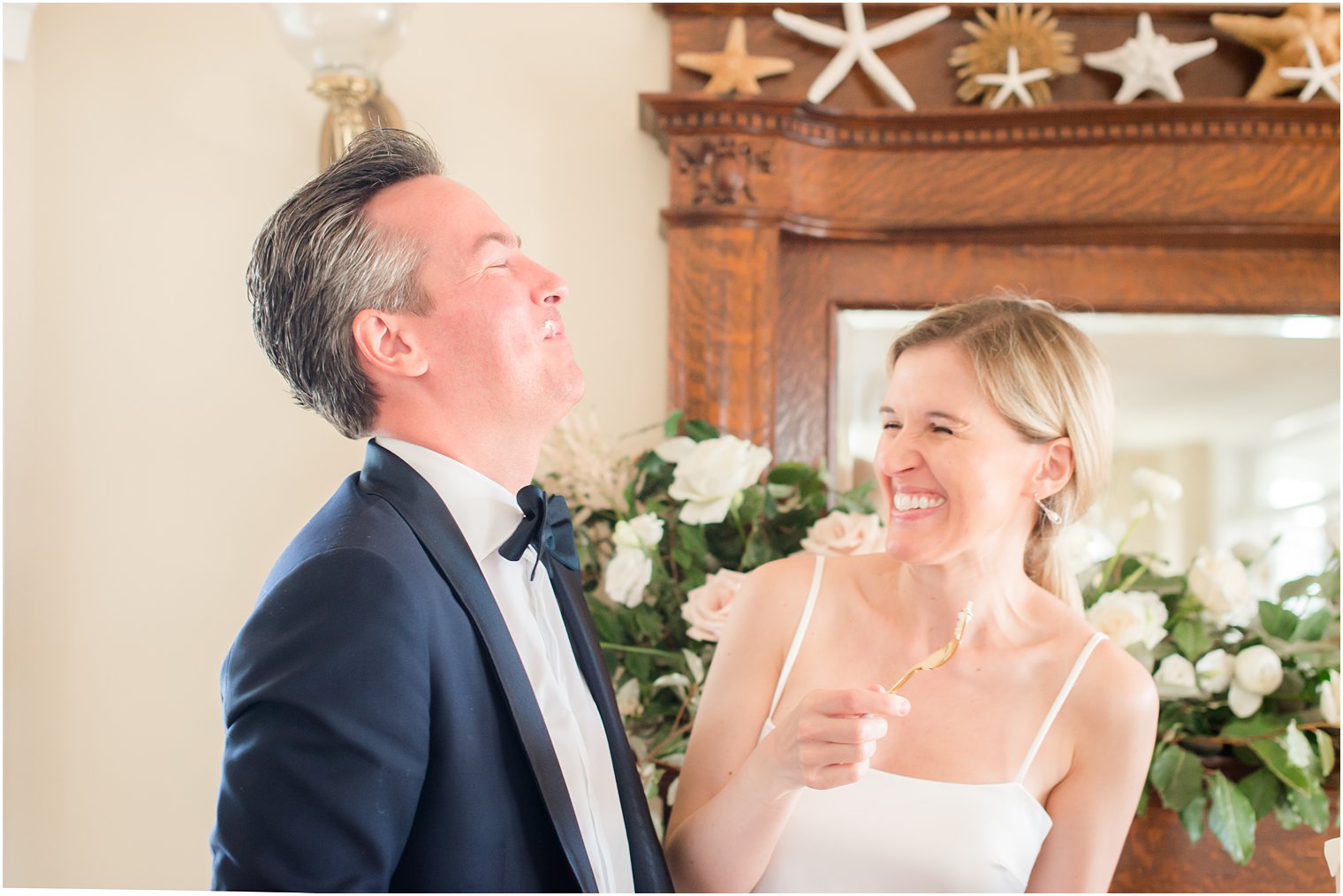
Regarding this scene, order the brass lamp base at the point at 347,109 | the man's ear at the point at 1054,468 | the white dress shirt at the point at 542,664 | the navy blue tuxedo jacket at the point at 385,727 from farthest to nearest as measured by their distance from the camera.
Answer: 1. the brass lamp base at the point at 347,109
2. the man's ear at the point at 1054,468
3. the white dress shirt at the point at 542,664
4. the navy blue tuxedo jacket at the point at 385,727

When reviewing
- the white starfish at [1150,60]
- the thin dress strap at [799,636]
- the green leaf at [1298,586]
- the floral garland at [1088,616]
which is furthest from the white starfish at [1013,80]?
the thin dress strap at [799,636]

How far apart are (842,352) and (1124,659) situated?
974 mm

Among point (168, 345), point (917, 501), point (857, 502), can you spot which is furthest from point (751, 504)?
point (168, 345)

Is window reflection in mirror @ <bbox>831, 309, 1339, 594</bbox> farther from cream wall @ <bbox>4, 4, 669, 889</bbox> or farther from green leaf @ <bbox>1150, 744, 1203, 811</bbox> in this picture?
cream wall @ <bbox>4, 4, 669, 889</bbox>

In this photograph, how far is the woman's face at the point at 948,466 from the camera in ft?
4.64

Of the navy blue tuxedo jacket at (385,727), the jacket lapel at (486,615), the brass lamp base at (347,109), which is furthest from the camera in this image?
the brass lamp base at (347,109)

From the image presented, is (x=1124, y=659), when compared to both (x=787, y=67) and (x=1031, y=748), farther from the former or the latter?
(x=787, y=67)

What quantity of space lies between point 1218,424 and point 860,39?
3.34 ft

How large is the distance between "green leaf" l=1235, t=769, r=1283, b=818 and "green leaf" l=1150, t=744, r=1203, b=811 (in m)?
0.08

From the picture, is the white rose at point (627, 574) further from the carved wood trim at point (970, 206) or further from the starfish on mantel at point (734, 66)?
the starfish on mantel at point (734, 66)

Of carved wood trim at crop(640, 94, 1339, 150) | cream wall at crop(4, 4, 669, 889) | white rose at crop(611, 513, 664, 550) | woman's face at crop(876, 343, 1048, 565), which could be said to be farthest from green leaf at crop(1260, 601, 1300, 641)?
cream wall at crop(4, 4, 669, 889)

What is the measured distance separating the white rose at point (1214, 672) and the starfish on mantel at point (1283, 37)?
1.03m

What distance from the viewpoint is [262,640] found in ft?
3.01

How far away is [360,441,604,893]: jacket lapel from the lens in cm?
101
